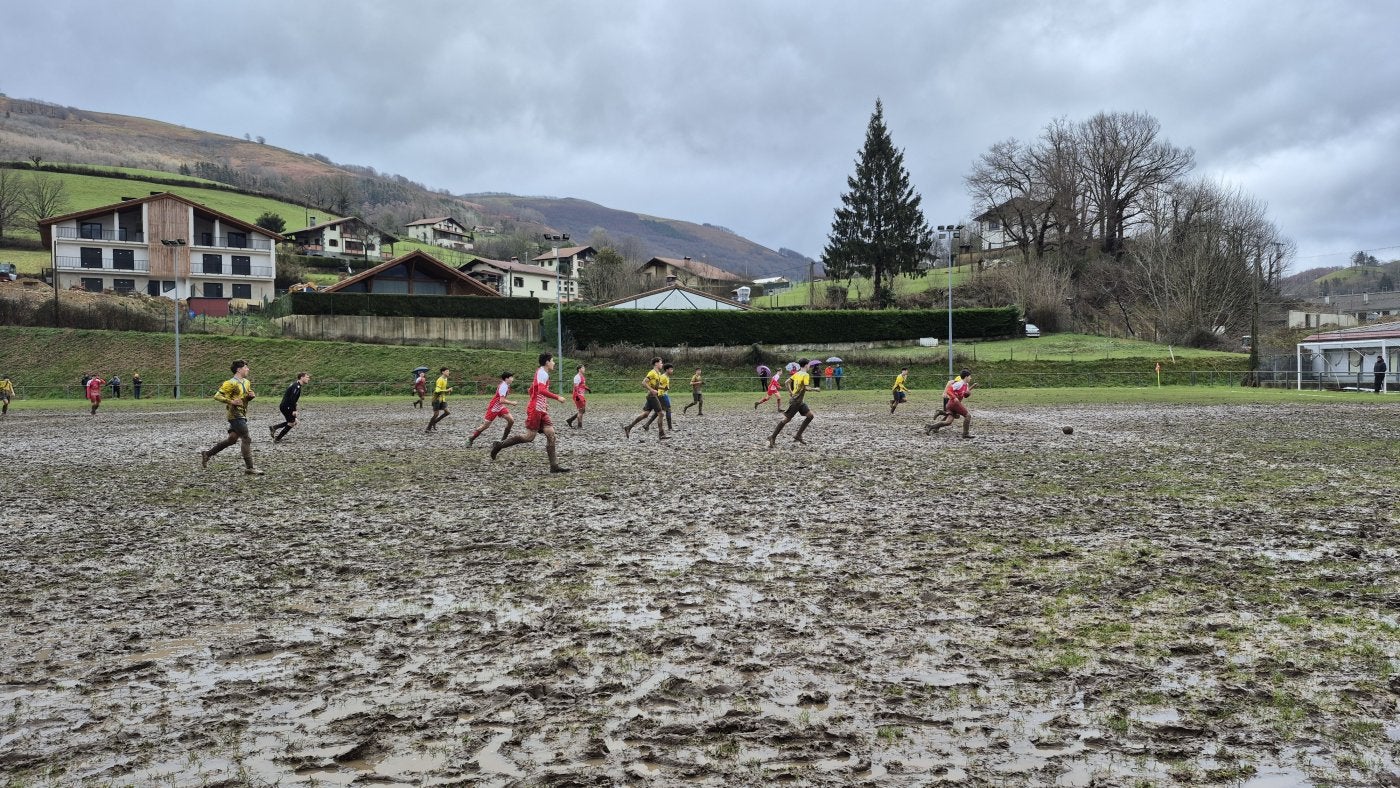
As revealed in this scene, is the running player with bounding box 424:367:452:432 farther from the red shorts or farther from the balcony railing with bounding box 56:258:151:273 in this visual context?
the balcony railing with bounding box 56:258:151:273

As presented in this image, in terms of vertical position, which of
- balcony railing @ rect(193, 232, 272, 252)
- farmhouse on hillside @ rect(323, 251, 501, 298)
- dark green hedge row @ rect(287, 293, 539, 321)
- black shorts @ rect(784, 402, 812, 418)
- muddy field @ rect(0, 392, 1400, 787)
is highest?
balcony railing @ rect(193, 232, 272, 252)

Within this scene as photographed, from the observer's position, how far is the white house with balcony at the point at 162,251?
7825cm

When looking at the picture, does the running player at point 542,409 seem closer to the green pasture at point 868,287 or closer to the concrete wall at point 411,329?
the concrete wall at point 411,329

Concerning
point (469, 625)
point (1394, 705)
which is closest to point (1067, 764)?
point (1394, 705)

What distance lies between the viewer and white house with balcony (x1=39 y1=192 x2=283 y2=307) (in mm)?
78250

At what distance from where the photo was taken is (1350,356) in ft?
163

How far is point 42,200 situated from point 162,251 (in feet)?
111

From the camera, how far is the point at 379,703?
16.4ft

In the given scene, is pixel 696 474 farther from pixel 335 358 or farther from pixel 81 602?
pixel 335 358

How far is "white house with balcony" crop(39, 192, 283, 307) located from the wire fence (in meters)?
30.2

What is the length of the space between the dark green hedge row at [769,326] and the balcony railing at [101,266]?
139ft

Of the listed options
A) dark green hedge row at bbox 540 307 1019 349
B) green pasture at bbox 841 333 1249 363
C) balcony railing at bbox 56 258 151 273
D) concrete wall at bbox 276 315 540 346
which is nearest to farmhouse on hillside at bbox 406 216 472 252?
balcony railing at bbox 56 258 151 273

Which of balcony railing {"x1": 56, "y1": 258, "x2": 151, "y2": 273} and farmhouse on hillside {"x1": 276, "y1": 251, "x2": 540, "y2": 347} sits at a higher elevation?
balcony railing {"x1": 56, "y1": 258, "x2": 151, "y2": 273}

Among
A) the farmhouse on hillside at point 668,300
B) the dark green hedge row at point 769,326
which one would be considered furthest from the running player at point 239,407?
the farmhouse on hillside at point 668,300
